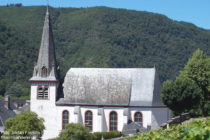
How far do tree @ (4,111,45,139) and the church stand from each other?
312 inches

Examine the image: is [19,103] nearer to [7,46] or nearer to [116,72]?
[7,46]

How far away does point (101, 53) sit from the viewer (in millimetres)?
159375

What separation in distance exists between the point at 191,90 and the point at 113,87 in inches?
420

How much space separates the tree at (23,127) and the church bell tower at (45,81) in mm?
8389

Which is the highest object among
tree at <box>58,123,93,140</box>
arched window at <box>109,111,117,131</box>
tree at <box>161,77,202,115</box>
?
tree at <box>161,77,202,115</box>

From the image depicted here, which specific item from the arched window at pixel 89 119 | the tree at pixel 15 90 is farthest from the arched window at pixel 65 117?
the tree at pixel 15 90

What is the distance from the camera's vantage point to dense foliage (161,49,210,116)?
4234 cm

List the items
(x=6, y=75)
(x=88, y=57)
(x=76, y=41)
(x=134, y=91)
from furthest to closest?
(x=76, y=41)
(x=88, y=57)
(x=6, y=75)
(x=134, y=91)

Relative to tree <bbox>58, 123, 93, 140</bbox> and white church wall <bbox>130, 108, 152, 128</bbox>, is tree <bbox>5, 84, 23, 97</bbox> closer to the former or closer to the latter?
white church wall <bbox>130, 108, 152, 128</bbox>

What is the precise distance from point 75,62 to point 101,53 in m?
10.7

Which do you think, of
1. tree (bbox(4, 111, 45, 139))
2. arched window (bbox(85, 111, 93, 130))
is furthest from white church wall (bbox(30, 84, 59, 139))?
tree (bbox(4, 111, 45, 139))

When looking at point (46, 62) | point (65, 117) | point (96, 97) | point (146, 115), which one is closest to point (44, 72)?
point (46, 62)

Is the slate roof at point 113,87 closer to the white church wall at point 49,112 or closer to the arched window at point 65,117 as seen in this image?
the white church wall at point 49,112

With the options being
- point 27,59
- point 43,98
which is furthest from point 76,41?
point 43,98
